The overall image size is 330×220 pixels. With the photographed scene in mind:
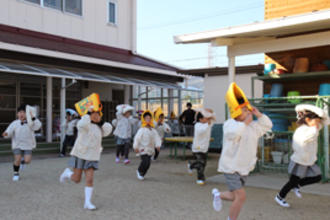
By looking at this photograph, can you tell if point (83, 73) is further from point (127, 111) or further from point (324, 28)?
point (324, 28)

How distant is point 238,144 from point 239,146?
0.09ft

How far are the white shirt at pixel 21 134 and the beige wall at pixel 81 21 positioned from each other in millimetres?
6819

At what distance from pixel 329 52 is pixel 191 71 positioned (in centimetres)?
720

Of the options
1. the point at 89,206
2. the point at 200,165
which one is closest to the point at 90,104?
the point at 89,206

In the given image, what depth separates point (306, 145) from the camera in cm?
532

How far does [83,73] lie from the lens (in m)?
14.2

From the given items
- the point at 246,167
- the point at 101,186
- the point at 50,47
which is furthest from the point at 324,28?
the point at 50,47

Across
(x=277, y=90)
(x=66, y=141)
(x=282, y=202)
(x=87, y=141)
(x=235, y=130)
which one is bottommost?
(x=282, y=202)

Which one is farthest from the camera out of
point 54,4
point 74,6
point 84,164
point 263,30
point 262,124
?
point 74,6

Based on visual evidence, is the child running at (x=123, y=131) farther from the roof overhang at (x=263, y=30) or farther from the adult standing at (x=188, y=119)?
the roof overhang at (x=263, y=30)

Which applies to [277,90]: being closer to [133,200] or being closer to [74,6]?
[133,200]

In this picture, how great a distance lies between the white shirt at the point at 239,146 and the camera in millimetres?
4180

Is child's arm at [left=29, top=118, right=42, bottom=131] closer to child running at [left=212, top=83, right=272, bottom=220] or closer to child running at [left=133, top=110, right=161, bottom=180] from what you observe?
child running at [left=133, top=110, right=161, bottom=180]

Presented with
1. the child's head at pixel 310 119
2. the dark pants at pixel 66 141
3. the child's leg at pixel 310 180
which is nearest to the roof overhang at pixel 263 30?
the child's head at pixel 310 119
